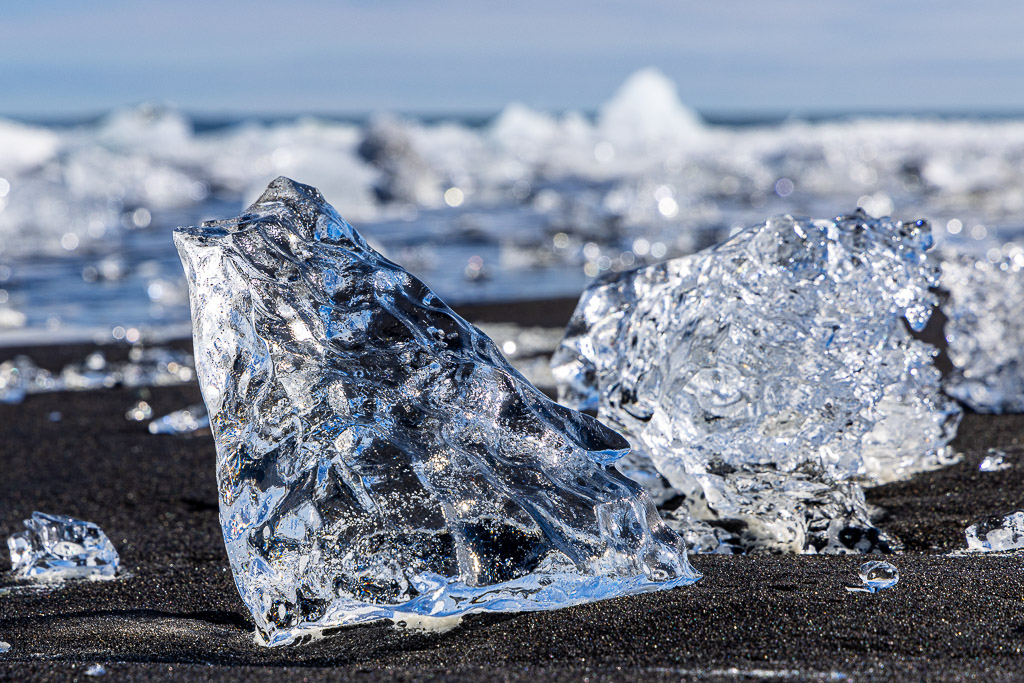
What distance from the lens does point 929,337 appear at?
4863mm

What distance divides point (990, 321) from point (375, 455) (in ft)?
7.93

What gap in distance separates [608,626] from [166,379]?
3515 millimetres

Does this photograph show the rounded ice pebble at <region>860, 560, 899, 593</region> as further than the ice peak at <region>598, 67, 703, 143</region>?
No

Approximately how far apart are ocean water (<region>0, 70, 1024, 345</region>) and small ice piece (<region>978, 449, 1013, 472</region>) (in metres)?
0.93

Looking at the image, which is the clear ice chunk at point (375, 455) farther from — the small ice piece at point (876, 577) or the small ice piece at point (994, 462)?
the small ice piece at point (994, 462)

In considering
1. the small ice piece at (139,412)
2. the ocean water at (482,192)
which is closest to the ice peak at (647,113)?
the ocean water at (482,192)

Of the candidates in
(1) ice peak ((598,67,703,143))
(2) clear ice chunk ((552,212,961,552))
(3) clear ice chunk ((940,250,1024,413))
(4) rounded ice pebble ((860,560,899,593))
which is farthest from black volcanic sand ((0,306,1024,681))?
(1) ice peak ((598,67,703,143))

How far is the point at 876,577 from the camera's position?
1918mm

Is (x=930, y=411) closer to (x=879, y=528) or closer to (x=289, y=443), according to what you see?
(x=879, y=528)

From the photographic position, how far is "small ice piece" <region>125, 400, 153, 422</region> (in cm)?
398

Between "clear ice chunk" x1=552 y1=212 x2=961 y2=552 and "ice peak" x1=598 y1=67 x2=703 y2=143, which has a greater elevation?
"ice peak" x1=598 y1=67 x2=703 y2=143

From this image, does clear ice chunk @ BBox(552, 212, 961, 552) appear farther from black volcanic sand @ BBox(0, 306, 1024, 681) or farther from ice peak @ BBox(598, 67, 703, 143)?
ice peak @ BBox(598, 67, 703, 143)

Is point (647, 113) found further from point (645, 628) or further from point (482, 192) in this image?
point (645, 628)

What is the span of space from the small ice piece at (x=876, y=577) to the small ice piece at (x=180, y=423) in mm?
2648
